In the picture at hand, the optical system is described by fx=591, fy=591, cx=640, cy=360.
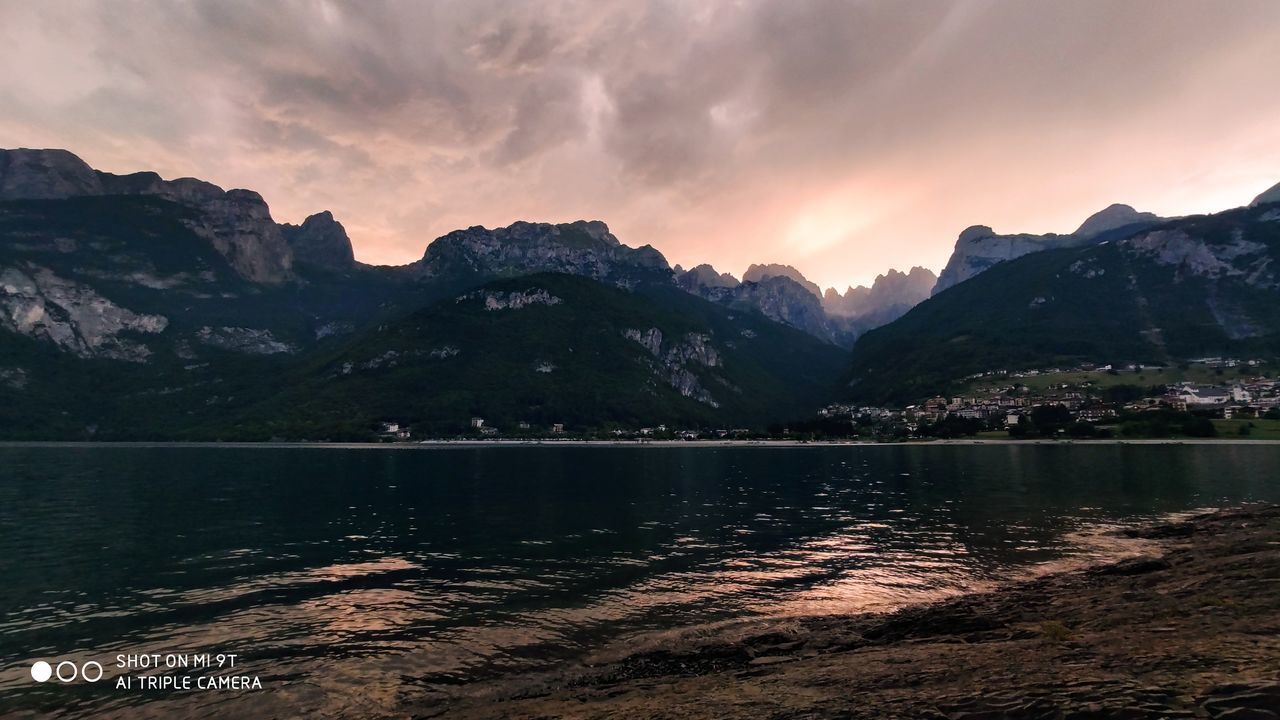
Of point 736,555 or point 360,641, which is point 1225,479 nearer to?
point 736,555

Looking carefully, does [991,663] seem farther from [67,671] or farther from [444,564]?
[444,564]

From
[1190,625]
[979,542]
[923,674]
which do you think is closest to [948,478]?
[979,542]

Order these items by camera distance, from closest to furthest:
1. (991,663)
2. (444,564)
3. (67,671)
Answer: (991,663)
(67,671)
(444,564)

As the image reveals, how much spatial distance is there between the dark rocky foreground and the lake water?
4634mm

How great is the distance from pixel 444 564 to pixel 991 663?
125 ft

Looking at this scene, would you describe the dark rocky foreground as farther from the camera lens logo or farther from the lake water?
the camera lens logo

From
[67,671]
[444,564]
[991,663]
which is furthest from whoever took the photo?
[444,564]

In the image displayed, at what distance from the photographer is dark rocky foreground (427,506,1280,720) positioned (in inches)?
571

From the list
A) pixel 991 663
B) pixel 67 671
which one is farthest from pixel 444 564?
pixel 991 663

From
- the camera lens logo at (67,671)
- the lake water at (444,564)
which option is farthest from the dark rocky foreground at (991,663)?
the camera lens logo at (67,671)

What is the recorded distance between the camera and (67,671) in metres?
24.8

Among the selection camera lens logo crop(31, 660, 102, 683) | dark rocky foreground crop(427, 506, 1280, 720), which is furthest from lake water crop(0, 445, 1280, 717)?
dark rocky foreground crop(427, 506, 1280, 720)

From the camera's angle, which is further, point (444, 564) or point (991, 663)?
point (444, 564)

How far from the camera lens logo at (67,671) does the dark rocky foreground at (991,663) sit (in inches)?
598
